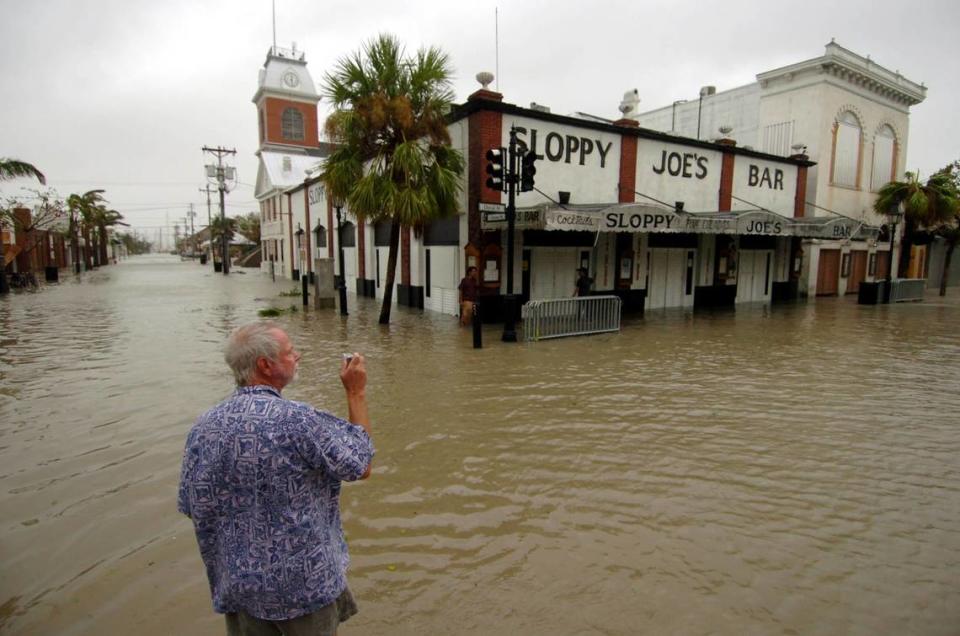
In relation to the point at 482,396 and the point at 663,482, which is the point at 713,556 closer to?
the point at 663,482

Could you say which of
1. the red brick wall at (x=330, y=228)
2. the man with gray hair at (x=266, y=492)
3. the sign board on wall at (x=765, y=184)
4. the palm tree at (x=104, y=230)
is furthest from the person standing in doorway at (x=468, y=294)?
the palm tree at (x=104, y=230)

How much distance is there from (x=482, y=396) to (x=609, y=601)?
14.0ft

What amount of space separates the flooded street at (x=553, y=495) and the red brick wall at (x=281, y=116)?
40.2m

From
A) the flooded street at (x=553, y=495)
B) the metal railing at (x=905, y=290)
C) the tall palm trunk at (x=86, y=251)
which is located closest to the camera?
the flooded street at (x=553, y=495)

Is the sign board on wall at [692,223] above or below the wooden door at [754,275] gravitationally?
above

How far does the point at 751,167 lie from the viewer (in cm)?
1966

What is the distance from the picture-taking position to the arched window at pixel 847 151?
22.8 metres

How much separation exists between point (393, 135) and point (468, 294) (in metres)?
4.08

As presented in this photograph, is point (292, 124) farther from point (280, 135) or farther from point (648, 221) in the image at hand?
point (648, 221)

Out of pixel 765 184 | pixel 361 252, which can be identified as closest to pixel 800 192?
pixel 765 184

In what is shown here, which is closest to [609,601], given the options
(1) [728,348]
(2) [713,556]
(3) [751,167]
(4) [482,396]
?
(2) [713,556]

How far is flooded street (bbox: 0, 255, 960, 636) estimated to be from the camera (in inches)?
123

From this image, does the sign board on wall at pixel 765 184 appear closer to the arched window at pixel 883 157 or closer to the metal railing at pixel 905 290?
the metal railing at pixel 905 290

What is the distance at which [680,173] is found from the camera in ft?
57.5
